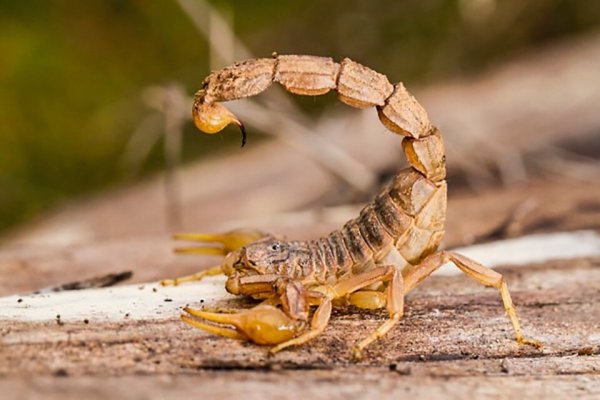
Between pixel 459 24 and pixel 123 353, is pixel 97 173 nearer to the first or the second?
pixel 459 24

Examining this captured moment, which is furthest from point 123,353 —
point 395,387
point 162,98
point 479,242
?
point 162,98

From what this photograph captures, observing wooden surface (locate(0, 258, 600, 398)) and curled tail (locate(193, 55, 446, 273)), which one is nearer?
wooden surface (locate(0, 258, 600, 398))

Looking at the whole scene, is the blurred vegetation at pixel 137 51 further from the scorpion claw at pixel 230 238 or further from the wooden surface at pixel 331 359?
the wooden surface at pixel 331 359

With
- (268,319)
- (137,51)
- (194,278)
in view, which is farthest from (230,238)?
(137,51)

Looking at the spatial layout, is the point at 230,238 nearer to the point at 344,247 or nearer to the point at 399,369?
the point at 344,247

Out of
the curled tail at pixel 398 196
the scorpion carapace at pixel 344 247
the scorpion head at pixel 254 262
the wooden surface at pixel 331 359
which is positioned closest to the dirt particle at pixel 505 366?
the wooden surface at pixel 331 359

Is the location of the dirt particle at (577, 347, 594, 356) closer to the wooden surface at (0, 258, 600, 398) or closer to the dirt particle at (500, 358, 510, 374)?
the wooden surface at (0, 258, 600, 398)

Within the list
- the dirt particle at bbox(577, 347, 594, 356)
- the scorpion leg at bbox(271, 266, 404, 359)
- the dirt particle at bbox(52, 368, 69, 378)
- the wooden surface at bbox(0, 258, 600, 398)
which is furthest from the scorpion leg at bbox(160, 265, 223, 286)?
the dirt particle at bbox(577, 347, 594, 356)
